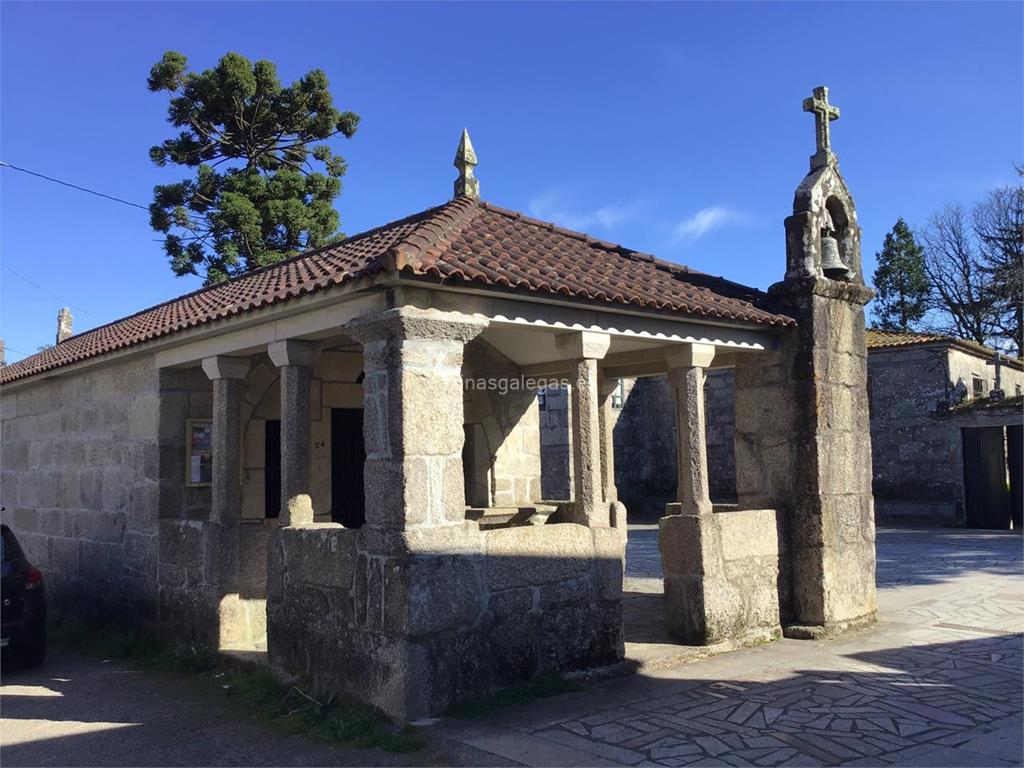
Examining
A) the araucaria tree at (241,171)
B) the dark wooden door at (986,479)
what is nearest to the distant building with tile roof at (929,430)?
the dark wooden door at (986,479)

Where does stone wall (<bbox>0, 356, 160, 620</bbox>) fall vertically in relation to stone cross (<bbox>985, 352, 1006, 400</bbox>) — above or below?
below

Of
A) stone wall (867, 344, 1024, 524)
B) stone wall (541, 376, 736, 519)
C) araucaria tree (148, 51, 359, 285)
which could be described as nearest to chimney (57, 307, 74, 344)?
araucaria tree (148, 51, 359, 285)

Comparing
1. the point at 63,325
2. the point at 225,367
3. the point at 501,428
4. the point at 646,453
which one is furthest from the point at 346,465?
the point at 646,453

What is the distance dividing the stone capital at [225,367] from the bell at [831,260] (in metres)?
5.13

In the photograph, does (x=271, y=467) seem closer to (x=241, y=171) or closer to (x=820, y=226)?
(x=820, y=226)

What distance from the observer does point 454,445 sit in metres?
5.20

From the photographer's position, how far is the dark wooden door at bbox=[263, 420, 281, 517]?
808cm

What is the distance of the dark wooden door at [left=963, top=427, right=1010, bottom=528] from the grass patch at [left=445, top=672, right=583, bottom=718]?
527 inches

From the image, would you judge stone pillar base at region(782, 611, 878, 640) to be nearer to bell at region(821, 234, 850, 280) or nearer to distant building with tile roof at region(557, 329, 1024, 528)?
bell at region(821, 234, 850, 280)

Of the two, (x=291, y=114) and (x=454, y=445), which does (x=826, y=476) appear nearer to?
(x=454, y=445)

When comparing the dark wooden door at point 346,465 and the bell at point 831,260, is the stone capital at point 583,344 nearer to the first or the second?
the bell at point 831,260

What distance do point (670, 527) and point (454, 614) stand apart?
2.33m

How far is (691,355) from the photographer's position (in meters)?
6.72

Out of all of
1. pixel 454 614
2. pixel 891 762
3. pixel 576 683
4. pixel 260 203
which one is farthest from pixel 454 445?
pixel 260 203
